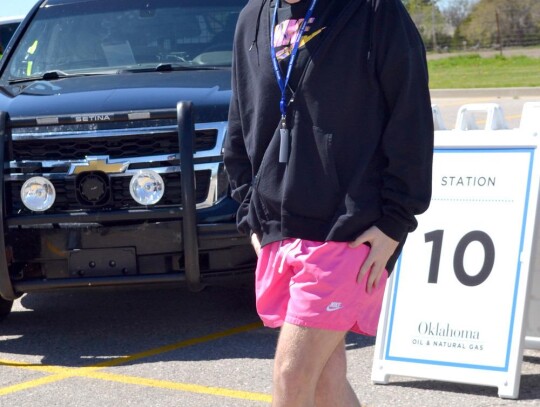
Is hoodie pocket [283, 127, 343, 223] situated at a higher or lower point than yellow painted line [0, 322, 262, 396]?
higher

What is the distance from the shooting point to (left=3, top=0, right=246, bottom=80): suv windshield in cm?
673

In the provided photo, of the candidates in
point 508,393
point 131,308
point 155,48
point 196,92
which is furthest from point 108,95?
point 508,393

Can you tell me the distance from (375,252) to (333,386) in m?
0.43

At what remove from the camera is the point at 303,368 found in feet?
9.47

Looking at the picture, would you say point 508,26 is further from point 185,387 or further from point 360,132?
point 360,132

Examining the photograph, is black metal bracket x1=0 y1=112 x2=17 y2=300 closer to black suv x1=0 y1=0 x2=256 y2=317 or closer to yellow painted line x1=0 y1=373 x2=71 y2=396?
black suv x1=0 y1=0 x2=256 y2=317

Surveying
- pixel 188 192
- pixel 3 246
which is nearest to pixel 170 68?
pixel 188 192

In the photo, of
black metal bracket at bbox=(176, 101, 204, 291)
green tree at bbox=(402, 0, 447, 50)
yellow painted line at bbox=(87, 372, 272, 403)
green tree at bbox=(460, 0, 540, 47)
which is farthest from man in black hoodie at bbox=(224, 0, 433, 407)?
green tree at bbox=(402, 0, 447, 50)

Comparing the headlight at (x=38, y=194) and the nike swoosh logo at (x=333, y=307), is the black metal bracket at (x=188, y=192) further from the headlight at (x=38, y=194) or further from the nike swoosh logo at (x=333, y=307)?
the nike swoosh logo at (x=333, y=307)

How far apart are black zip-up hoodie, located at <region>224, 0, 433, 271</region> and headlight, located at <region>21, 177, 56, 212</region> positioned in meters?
2.78

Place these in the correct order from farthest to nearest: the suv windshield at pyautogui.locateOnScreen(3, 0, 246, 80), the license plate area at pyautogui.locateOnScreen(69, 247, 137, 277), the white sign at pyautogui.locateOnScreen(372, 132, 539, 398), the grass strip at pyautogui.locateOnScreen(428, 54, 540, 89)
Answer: the grass strip at pyautogui.locateOnScreen(428, 54, 540, 89) → the suv windshield at pyautogui.locateOnScreen(3, 0, 246, 80) → the license plate area at pyautogui.locateOnScreen(69, 247, 137, 277) → the white sign at pyautogui.locateOnScreen(372, 132, 539, 398)

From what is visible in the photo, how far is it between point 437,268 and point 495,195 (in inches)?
17.2

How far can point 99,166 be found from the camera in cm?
548

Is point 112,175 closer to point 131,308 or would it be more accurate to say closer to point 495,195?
point 131,308
